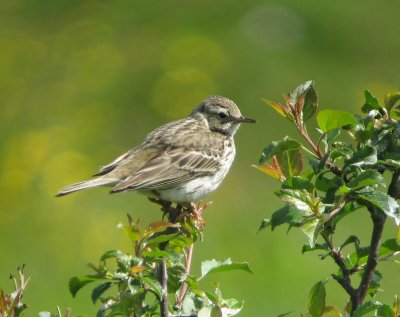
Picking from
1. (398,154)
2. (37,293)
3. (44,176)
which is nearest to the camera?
(398,154)

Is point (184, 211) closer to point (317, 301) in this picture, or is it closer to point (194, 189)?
point (317, 301)

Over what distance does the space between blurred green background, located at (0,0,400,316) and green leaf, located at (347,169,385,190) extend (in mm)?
6369

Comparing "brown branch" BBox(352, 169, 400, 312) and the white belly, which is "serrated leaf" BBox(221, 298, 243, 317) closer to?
"brown branch" BBox(352, 169, 400, 312)

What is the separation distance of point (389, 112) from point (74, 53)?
40.2 feet

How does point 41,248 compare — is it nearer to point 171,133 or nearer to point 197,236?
point 171,133

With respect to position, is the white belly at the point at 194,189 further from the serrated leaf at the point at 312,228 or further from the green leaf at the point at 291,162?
the serrated leaf at the point at 312,228

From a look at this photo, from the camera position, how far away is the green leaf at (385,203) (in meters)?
2.62

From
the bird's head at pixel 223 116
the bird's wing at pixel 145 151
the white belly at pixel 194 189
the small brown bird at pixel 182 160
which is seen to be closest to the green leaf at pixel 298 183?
the small brown bird at pixel 182 160

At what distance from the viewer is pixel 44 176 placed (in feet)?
39.4

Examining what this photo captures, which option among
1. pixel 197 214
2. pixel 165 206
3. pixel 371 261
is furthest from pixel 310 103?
pixel 165 206

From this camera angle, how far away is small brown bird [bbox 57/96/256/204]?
19.2ft

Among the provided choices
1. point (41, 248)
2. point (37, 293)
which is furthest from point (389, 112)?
point (41, 248)

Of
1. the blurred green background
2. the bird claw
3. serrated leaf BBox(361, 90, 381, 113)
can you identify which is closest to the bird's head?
the bird claw

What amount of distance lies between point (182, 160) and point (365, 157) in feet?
12.4
